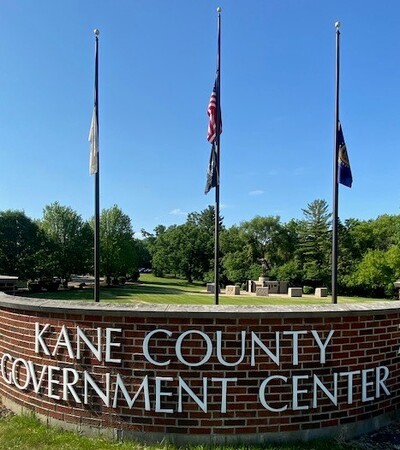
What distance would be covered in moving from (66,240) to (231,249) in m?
25.4

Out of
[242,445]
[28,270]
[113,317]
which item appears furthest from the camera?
[28,270]

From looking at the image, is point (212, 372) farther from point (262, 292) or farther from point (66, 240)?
point (66, 240)

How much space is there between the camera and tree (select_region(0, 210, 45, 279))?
122 ft

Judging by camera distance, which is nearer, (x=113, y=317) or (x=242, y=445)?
(x=242, y=445)

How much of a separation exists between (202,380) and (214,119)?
7.94 meters

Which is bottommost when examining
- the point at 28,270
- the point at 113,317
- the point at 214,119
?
the point at 28,270

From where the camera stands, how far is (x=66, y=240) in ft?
145

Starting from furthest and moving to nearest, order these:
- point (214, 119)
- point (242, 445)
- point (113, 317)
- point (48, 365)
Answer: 1. point (214, 119)
2. point (48, 365)
3. point (113, 317)
4. point (242, 445)

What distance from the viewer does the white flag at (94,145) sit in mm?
10883

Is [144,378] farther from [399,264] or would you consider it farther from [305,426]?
[399,264]

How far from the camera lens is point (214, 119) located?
1053cm

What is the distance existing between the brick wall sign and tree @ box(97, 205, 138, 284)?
1805 inches

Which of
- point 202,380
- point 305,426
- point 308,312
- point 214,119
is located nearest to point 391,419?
point 305,426

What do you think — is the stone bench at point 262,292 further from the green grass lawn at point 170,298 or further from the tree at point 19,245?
the tree at point 19,245
